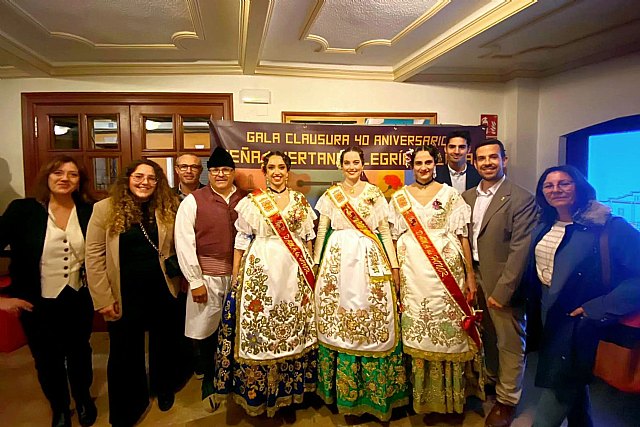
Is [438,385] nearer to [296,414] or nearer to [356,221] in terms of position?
[296,414]

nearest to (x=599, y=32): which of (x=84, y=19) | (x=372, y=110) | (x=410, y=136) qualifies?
(x=410, y=136)

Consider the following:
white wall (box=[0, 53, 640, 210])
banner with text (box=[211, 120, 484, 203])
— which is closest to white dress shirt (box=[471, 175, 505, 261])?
banner with text (box=[211, 120, 484, 203])

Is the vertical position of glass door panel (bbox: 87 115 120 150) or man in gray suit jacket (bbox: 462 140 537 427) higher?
glass door panel (bbox: 87 115 120 150)

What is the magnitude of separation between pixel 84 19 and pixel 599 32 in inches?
126

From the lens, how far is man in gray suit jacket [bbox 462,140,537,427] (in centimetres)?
183

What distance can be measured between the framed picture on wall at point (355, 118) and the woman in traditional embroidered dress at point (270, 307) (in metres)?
1.35

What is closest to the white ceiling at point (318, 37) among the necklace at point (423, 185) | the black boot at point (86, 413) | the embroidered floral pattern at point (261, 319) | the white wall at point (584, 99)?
the white wall at point (584, 99)

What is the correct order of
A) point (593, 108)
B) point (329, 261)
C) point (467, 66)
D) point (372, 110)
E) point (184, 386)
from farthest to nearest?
point (372, 110)
point (467, 66)
point (593, 108)
point (184, 386)
point (329, 261)

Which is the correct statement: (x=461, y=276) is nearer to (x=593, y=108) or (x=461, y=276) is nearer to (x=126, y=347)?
(x=126, y=347)

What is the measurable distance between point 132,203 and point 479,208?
6.18 feet

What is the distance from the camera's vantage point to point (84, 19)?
2.16m

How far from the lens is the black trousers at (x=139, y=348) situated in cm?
189

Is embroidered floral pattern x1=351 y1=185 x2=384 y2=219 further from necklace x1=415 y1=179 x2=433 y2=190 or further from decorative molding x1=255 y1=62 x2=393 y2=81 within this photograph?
decorative molding x1=255 y1=62 x2=393 y2=81

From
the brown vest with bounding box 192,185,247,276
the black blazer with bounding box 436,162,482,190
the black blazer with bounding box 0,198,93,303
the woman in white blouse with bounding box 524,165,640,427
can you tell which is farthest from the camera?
the black blazer with bounding box 436,162,482,190
